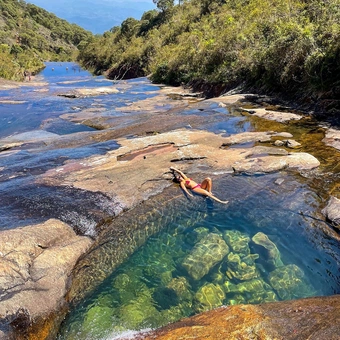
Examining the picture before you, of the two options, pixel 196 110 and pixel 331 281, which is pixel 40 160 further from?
pixel 196 110

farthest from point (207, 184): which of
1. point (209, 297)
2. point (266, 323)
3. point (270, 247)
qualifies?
point (266, 323)

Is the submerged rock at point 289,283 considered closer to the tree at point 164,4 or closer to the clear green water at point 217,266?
the clear green water at point 217,266

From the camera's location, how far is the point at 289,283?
6.01 metres

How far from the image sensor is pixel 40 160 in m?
10.8

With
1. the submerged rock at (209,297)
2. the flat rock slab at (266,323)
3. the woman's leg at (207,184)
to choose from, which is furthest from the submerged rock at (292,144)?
the flat rock slab at (266,323)

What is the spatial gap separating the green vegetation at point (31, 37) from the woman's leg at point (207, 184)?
39613 millimetres

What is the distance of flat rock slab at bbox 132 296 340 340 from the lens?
4027 mm

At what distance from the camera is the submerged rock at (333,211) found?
282 inches

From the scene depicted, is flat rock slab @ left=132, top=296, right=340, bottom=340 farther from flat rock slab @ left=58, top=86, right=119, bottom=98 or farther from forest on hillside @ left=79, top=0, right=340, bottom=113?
flat rock slab @ left=58, top=86, right=119, bottom=98

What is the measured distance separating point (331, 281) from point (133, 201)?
4.88 m

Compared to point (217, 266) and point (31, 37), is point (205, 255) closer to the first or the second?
point (217, 266)

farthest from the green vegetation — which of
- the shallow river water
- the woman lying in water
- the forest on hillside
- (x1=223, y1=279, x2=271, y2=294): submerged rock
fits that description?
(x1=223, y1=279, x2=271, y2=294): submerged rock

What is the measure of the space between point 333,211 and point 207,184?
125 inches

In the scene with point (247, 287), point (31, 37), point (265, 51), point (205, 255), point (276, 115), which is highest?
point (31, 37)
